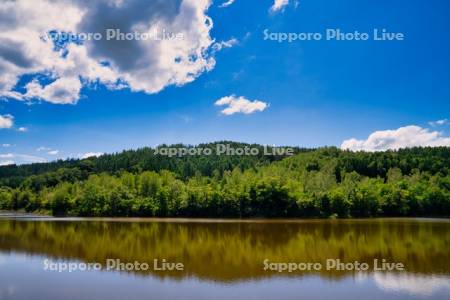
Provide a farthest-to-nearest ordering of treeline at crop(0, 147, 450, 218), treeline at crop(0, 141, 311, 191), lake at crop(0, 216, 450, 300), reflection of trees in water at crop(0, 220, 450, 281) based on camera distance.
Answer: treeline at crop(0, 141, 311, 191) → treeline at crop(0, 147, 450, 218) → reflection of trees in water at crop(0, 220, 450, 281) → lake at crop(0, 216, 450, 300)

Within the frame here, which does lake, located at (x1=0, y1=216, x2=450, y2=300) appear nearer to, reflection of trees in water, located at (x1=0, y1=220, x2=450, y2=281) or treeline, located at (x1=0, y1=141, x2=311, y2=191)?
reflection of trees in water, located at (x1=0, y1=220, x2=450, y2=281)

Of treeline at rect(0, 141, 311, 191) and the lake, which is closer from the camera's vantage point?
the lake

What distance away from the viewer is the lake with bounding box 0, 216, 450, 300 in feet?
68.1

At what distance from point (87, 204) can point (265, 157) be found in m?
78.4

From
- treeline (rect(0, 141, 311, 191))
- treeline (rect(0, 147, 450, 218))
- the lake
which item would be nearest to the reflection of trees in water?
the lake

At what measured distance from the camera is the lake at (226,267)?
20766mm

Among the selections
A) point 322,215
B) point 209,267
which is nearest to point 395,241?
point 209,267

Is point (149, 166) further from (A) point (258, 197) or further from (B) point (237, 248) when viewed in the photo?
(B) point (237, 248)

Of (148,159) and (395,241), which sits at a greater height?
(148,159)

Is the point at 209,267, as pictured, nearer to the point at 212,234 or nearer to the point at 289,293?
the point at 289,293

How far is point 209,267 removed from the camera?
27.1m

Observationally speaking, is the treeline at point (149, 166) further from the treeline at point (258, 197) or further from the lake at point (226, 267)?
the lake at point (226, 267)

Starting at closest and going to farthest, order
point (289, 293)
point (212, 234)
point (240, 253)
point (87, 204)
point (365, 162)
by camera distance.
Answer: point (289, 293) < point (240, 253) < point (212, 234) < point (87, 204) < point (365, 162)

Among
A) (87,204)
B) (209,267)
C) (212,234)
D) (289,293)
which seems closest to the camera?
(289,293)
